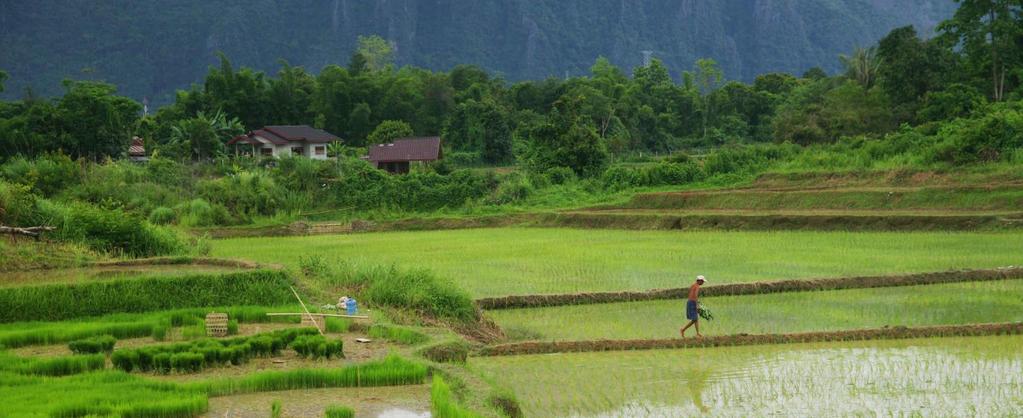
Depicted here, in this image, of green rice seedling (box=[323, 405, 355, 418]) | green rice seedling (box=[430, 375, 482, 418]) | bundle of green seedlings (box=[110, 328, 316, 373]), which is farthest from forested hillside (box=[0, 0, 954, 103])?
green rice seedling (box=[323, 405, 355, 418])

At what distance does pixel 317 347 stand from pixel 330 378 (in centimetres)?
93

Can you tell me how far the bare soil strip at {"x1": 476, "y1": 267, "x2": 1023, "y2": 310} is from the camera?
13.9 meters

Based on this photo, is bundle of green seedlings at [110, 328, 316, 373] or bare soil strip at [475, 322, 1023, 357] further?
bare soil strip at [475, 322, 1023, 357]

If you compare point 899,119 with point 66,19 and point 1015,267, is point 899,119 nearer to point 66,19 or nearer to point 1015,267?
point 1015,267

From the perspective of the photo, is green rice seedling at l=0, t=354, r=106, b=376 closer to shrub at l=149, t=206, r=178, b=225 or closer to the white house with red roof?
shrub at l=149, t=206, r=178, b=225

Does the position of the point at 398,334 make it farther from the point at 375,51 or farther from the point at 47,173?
the point at 375,51

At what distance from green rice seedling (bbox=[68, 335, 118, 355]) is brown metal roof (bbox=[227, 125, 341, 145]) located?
3846 centimetres

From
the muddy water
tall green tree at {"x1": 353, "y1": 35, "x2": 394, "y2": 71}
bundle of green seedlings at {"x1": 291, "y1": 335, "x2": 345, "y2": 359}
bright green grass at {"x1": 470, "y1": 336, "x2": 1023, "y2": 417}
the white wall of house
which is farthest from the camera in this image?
tall green tree at {"x1": 353, "y1": 35, "x2": 394, "y2": 71}

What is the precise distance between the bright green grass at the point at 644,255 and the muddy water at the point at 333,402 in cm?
636

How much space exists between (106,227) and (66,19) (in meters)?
101

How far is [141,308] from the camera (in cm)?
1220

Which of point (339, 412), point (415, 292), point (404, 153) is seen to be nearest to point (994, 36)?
point (404, 153)

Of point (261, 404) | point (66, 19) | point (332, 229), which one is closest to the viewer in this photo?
point (261, 404)

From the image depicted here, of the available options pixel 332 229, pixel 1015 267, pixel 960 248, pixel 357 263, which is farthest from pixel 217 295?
pixel 332 229
